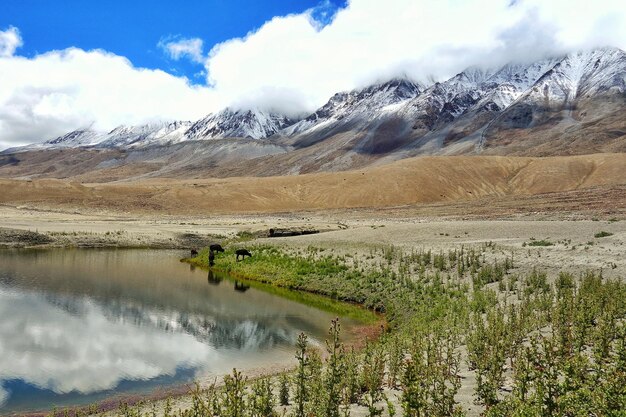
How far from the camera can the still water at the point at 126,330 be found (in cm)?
1532

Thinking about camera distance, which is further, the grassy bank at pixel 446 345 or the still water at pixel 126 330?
the still water at pixel 126 330

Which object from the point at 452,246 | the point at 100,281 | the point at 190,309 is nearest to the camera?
the point at 190,309

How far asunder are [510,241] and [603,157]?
113225mm

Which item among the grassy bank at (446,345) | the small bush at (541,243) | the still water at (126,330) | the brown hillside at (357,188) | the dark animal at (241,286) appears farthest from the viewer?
the brown hillside at (357,188)

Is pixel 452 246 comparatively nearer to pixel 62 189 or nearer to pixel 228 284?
pixel 228 284

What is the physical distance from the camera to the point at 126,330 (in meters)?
21.0

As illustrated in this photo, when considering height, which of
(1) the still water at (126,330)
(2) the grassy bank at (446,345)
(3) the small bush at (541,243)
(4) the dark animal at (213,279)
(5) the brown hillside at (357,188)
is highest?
(5) the brown hillside at (357,188)

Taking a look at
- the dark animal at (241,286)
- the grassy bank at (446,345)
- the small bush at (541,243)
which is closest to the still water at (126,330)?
the dark animal at (241,286)

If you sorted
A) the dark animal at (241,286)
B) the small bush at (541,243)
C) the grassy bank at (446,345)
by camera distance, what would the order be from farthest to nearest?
the small bush at (541,243), the dark animal at (241,286), the grassy bank at (446,345)

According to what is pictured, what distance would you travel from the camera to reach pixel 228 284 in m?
35.2

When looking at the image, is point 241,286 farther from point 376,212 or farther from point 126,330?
point 376,212

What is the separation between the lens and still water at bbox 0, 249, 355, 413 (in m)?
15.3

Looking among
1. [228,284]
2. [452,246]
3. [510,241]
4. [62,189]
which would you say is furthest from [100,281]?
[62,189]

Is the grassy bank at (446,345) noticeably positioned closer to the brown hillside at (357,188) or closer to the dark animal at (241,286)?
the dark animal at (241,286)
